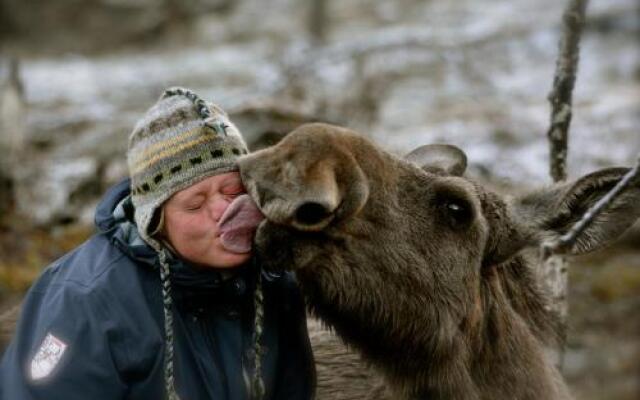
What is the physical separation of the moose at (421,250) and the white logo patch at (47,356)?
911 millimetres

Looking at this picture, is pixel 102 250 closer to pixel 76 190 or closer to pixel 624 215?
pixel 624 215

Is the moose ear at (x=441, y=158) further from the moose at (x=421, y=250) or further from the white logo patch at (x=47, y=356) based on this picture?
the white logo patch at (x=47, y=356)

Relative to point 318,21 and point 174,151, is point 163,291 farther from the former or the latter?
point 318,21

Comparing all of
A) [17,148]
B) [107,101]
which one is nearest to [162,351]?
[17,148]

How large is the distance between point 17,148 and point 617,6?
11.4 m

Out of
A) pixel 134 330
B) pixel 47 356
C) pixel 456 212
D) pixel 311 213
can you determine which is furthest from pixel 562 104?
pixel 47 356

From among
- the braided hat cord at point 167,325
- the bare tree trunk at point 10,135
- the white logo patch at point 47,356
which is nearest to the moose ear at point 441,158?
the braided hat cord at point 167,325

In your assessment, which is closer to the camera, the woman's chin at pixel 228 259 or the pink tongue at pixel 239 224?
the pink tongue at pixel 239 224

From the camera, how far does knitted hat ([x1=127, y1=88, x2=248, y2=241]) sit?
3934 mm

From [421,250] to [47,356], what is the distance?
1.54 meters

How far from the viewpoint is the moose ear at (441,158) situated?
178 inches

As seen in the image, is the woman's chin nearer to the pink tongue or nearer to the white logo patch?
the pink tongue

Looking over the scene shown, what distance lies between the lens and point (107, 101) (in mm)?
15648

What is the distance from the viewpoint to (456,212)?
13.0ft
